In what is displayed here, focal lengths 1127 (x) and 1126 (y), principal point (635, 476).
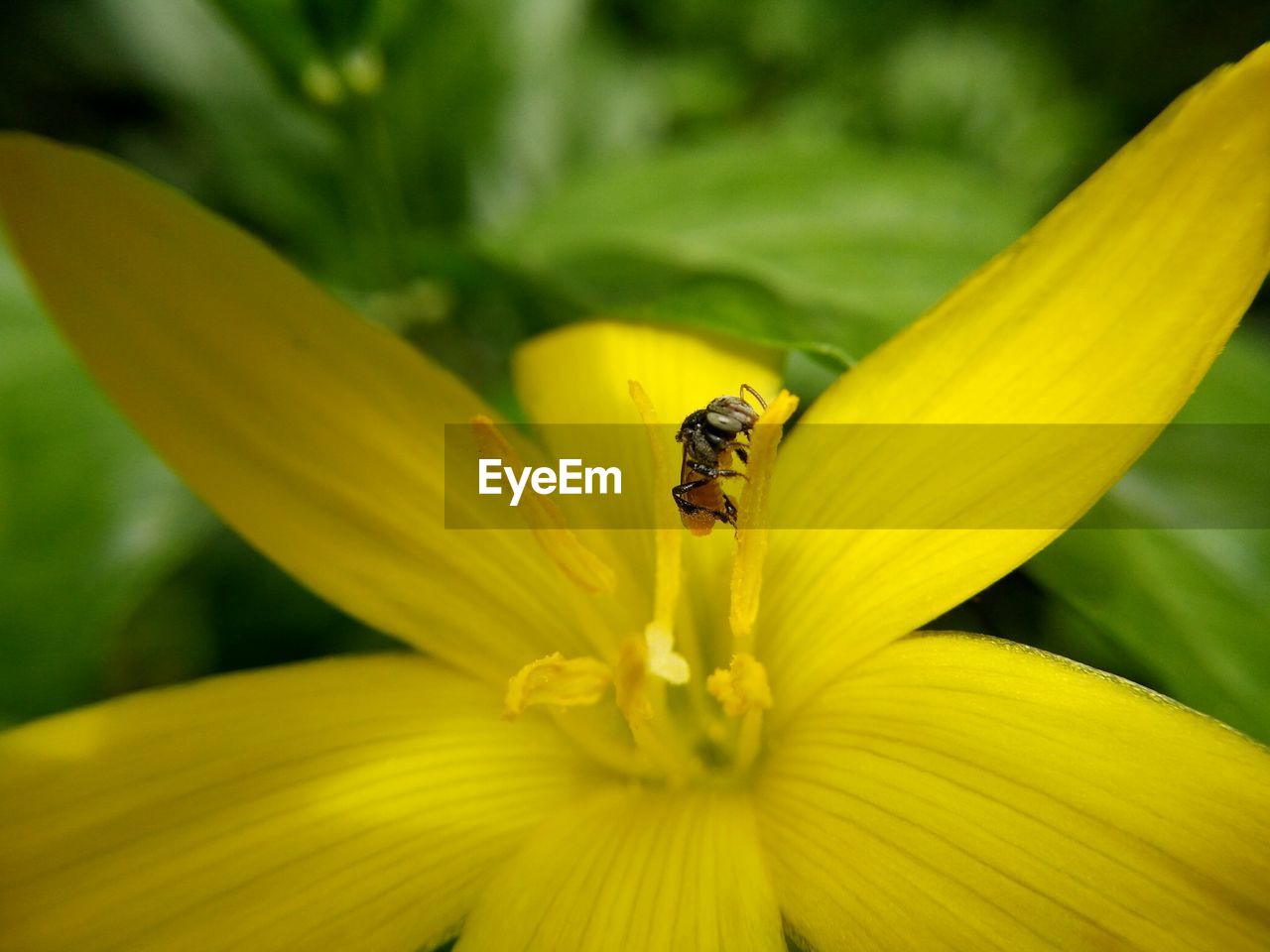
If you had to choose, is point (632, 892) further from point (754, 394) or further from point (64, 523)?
point (64, 523)

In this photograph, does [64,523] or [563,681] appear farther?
[64,523]

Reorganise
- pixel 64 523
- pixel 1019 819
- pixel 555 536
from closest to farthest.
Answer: pixel 1019 819, pixel 555 536, pixel 64 523

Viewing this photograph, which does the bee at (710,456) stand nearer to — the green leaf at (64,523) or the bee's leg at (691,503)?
the bee's leg at (691,503)

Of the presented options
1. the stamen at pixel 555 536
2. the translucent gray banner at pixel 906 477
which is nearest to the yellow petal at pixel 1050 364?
the translucent gray banner at pixel 906 477

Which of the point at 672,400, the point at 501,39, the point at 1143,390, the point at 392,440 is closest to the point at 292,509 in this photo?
the point at 392,440

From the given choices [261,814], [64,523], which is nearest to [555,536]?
[261,814]

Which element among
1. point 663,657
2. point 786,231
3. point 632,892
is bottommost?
point 632,892
